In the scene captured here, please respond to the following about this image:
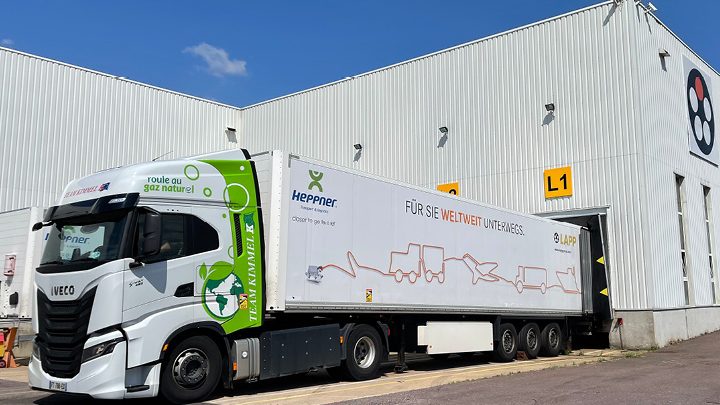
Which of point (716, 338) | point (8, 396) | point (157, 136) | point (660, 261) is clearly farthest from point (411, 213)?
point (157, 136)

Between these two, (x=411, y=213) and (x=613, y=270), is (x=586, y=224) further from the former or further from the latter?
(x=411, y=213)

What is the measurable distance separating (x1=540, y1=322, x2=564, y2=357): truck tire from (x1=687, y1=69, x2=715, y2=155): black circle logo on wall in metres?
11.5

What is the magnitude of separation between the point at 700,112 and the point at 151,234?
76.2 feet

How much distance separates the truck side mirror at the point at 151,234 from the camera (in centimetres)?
848

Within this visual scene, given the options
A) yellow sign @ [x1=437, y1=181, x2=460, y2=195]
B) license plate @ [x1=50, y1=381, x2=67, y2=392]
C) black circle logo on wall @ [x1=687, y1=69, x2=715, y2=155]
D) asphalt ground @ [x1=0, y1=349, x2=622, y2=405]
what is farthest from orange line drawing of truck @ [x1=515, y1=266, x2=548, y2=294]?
black circle logo on wall @ [x1=687, y1=69, x2=715, y2=155]

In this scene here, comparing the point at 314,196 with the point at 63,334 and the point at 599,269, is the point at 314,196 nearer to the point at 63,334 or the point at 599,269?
the point at 63,334

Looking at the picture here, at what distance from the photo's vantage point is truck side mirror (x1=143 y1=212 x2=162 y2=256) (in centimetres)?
848

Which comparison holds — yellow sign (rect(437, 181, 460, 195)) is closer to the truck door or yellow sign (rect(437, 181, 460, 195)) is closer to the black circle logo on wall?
the black circle logo on wall

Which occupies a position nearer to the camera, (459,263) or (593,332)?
(459,263)

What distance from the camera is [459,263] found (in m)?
13.7

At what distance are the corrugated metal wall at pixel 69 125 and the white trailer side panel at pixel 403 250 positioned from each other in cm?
1563

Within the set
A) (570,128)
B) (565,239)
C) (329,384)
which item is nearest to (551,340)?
(565,239)

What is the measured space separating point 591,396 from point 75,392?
24.5 ft

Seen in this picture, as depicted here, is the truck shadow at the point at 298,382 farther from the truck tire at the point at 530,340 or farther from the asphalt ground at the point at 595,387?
Result: the asphalt ground at the point at 595,387
